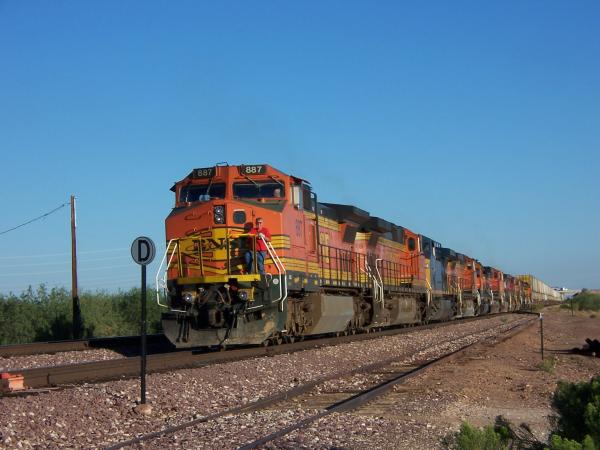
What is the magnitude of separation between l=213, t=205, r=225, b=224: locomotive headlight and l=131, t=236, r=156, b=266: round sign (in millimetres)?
5362

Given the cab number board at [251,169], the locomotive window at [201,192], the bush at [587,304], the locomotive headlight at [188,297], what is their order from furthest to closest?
1. the bush at [587,304]
2. the cab number board at [251,169]
3. the locomotive window at [201,192]
4. the locomotive headlight at [188,297]

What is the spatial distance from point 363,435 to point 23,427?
135 inches

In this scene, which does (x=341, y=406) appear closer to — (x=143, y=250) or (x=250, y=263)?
(x=143, y=250)

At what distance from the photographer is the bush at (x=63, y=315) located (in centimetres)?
2831

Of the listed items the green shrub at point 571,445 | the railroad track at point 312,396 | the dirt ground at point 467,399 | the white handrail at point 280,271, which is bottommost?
the dirt ground at point 467,399

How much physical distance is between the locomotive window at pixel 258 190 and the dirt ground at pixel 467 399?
5188mm

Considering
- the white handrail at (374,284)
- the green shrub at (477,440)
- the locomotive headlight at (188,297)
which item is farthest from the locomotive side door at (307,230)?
the green shrub at (477,440)

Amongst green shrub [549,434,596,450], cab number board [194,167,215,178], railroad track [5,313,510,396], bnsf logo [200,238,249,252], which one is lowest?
railroad track [5,313,510,396]

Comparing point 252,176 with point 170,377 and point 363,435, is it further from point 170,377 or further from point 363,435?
point 363,435

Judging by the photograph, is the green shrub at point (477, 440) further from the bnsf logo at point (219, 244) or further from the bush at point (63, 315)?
the bush at point (63, 315)

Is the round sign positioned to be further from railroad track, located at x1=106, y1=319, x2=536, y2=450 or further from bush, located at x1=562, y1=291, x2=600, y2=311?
bush, located at x1=562, y1=291, x2=600, y2=311

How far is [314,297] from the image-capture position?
1695 centimetres

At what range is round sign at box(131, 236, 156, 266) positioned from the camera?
9539 mm

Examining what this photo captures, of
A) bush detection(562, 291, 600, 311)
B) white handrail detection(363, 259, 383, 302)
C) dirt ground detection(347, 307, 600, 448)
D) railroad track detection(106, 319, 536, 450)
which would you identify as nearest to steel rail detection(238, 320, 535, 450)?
railroad track detection(106, 319, 536, 450)
